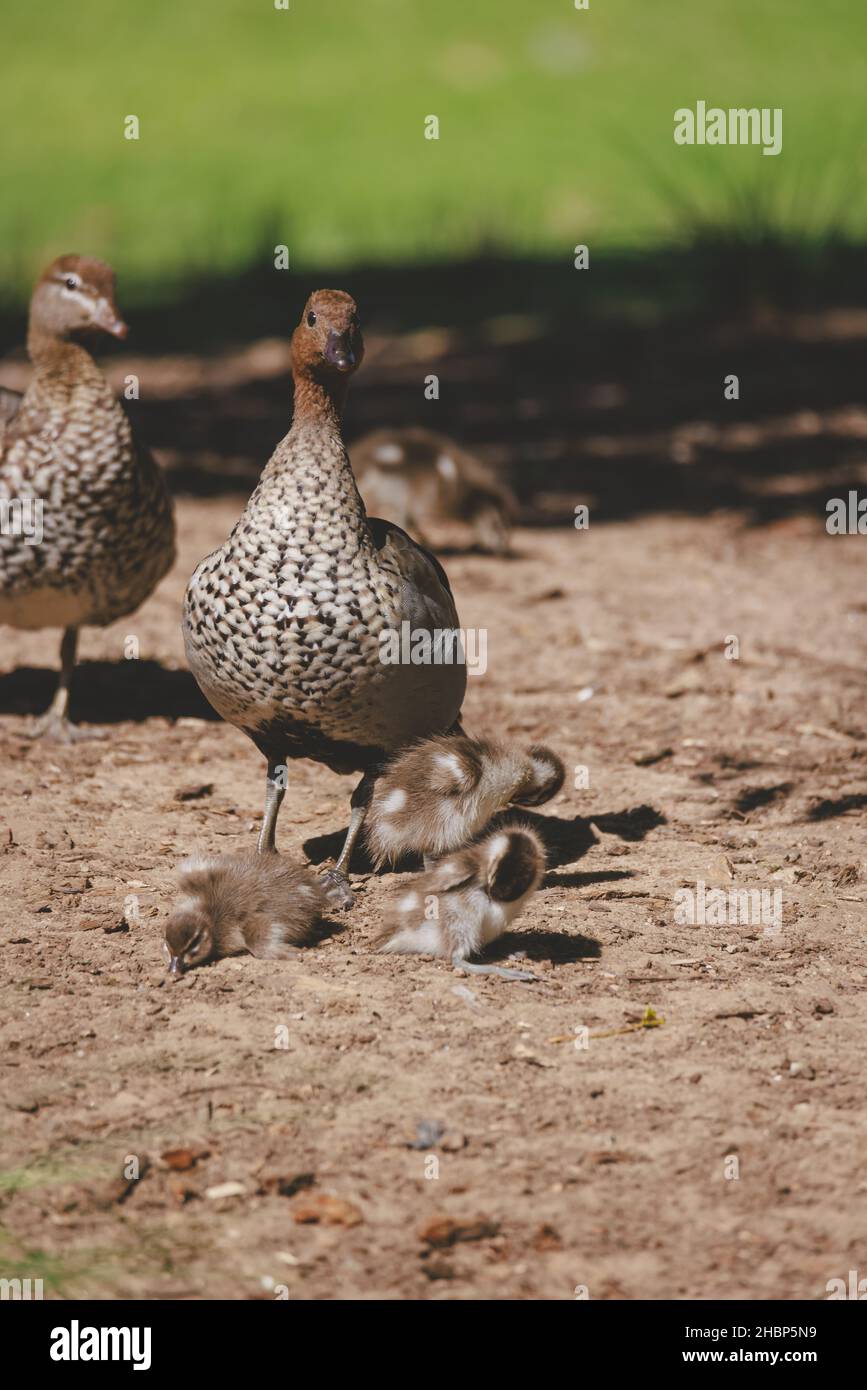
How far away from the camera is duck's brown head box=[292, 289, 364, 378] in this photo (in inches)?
189

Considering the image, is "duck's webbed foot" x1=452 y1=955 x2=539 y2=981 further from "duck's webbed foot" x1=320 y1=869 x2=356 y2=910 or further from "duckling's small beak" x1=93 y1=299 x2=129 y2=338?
"duckling's small beak" x1=93 y1=299 x2=129 y2=338

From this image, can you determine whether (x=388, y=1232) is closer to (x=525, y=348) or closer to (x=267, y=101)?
(x=525, y=348)

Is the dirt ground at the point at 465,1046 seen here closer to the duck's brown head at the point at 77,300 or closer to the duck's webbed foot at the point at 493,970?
the duck's webbed foot at the point at 493,970

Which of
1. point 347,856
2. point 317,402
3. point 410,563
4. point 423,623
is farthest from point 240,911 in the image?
point 317,402

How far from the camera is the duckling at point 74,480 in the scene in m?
5.96

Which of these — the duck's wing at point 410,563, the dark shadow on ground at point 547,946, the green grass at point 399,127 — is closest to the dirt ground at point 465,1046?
the dark shadow on ground at point 547,946

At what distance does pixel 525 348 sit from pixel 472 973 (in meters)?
8.58

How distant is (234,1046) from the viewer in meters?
4.08

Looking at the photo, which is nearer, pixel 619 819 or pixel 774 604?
pixel 619 819

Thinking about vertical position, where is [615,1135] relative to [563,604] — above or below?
below

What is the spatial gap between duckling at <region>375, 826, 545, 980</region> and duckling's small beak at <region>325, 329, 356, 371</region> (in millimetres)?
1418

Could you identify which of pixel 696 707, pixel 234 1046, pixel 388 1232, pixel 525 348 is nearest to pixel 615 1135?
pixel 388 1232

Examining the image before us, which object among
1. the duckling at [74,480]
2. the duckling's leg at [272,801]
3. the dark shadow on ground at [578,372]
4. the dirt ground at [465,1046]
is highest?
the dark shadow on ground at [578,372]

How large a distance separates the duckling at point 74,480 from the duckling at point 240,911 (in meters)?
1.71
